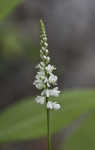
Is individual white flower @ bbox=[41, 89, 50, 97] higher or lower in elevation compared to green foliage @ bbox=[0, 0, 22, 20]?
lower

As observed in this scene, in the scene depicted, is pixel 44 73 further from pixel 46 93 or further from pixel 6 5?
pixel 6 5

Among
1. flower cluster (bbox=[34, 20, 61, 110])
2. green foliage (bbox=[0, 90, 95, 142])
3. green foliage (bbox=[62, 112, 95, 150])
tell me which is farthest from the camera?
green foliage (bbox=[0, 90, 95, 142])

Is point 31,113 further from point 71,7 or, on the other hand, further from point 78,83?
point 71,7

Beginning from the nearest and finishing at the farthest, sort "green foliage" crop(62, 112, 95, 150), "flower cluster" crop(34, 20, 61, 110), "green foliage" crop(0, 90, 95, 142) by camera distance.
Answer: "flower cluster" crop(34, 20, 61, 110), "green foliage" crop(62, 112, 95, 150), "green foliage" crop(0, 90, 95, 142)

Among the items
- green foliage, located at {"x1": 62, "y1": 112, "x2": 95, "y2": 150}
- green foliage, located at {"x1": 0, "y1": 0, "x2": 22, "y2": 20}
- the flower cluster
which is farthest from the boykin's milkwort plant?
green foliage, located at {"x1": 0, "y1": 0, "x2": 22, "y2": 20}

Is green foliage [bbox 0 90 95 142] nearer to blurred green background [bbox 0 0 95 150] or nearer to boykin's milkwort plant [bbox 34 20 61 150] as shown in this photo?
blurred green background [bbox 0 0 95 150]

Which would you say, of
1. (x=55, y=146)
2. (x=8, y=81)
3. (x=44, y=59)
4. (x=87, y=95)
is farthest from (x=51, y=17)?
(x=44, y=59)

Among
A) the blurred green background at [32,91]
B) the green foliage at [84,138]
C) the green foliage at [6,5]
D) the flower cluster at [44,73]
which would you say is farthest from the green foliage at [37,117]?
the green foliage at [6,5]

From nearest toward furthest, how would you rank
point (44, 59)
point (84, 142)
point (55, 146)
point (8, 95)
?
point (44, 59) → point (84, 142) → point (55, 146) → point (8, 95)
